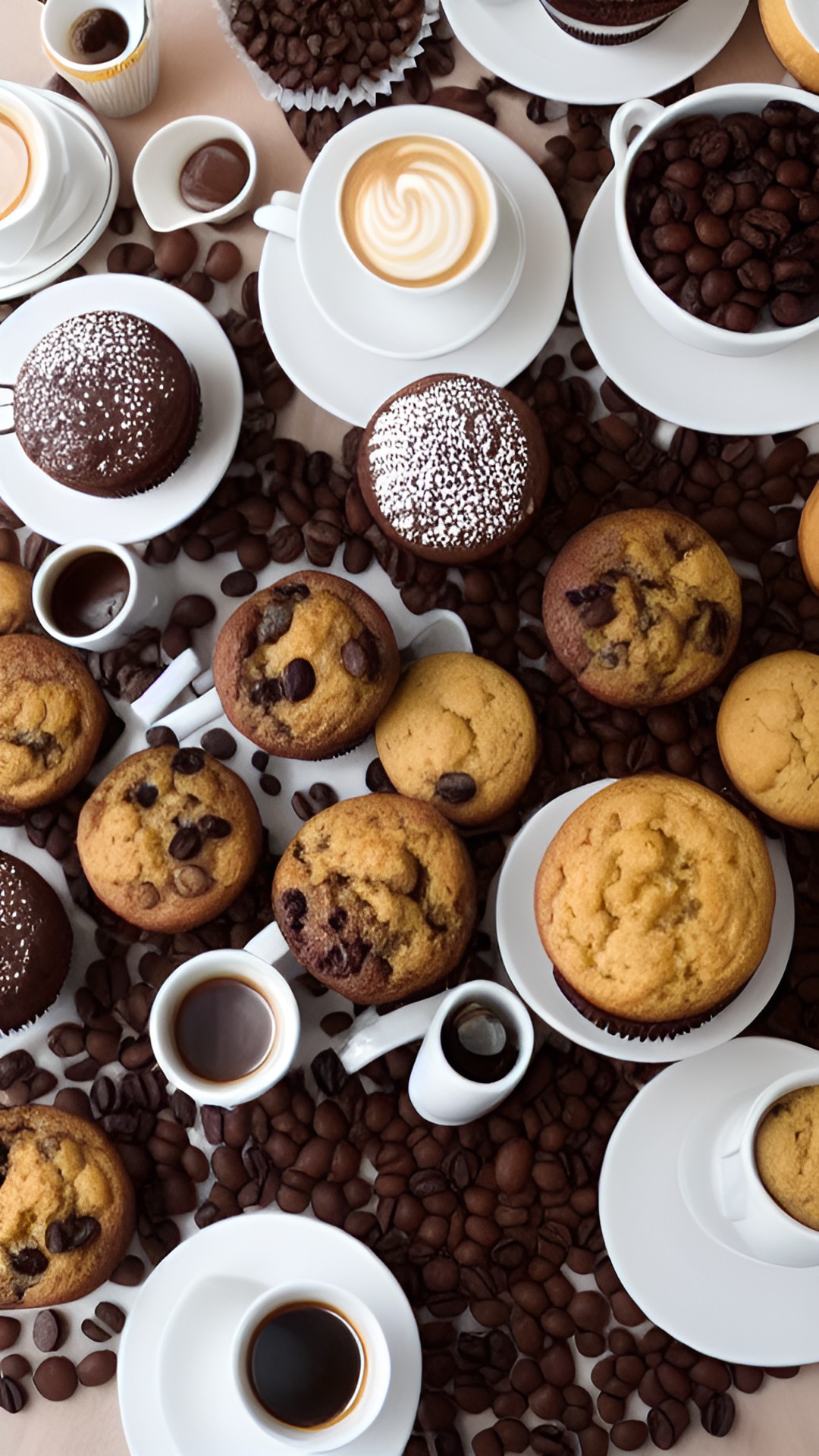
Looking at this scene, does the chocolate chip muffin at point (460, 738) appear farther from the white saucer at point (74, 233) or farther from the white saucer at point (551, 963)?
the white saucer at point (74, 233)

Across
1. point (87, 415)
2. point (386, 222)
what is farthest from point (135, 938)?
point (386, 222)

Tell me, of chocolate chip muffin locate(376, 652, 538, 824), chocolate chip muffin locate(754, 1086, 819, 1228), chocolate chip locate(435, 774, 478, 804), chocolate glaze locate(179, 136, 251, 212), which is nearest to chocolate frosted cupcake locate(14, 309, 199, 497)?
chocolate glaze locate(179, 136, 251, 212)

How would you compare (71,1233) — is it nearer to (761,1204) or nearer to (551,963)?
(551,963)

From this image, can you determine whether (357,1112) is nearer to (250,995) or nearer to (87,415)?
(250,995)

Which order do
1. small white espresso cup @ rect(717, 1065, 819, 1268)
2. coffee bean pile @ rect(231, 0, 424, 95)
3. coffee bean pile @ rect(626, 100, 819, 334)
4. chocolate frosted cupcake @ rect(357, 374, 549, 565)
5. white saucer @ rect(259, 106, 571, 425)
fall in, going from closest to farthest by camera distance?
small white espresso cup @ rect(717, 1065, 819, 1268) < coffee bean pile @ rect(626, 100, 819, 334) < chocolate frosted cupcake @ rect(357, 374, 549, 565) < white saucer @ rect(259, 106, 571, 425) < coffee bean pile @ rect(231, 0, 424, 95)

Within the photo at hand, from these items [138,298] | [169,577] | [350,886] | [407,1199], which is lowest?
[407,1199]

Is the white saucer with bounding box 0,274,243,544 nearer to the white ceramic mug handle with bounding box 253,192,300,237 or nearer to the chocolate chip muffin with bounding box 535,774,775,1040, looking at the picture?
the white ceramic mug handle with bounding box 253,192,300,237

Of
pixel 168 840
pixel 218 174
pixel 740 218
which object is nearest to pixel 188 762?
pixel 168 840
